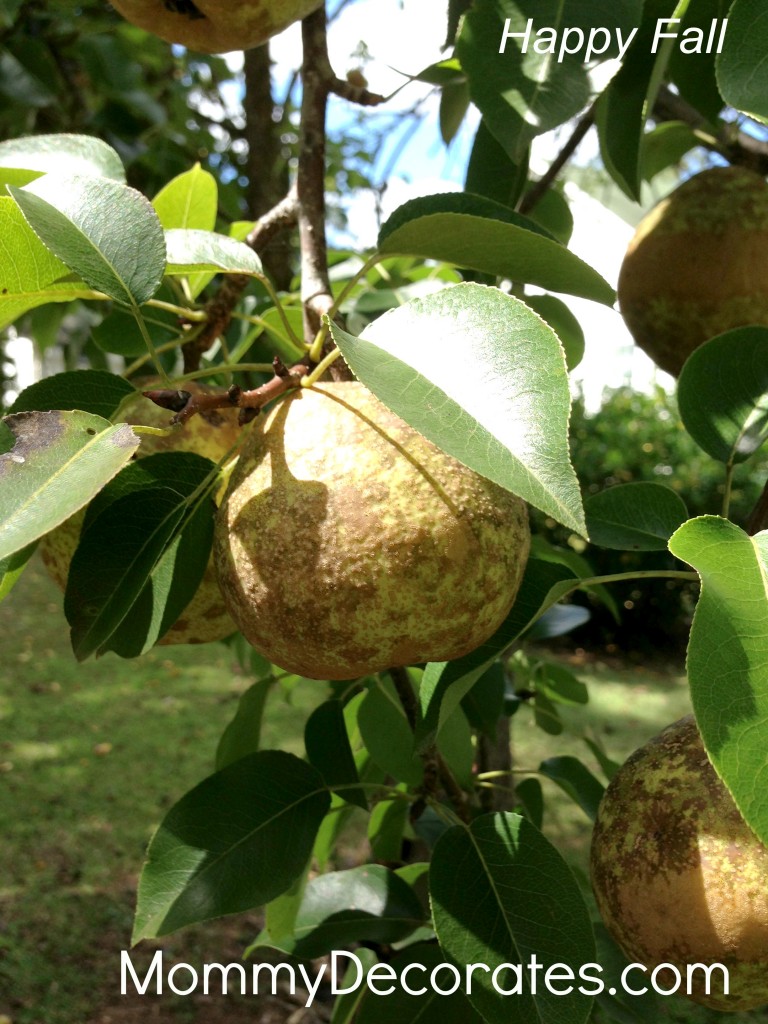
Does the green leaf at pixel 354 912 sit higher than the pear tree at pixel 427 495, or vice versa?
the pear tree at pixel 427 495

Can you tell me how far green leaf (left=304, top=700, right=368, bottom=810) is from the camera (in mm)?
1182

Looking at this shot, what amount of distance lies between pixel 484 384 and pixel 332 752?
2.25 feet

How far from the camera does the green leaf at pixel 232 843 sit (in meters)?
0.96

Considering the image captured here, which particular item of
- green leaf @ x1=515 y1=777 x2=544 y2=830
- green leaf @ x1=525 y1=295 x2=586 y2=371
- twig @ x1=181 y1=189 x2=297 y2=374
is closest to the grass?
green leaf @ x1=515 y1=777 x2=544 y2=830

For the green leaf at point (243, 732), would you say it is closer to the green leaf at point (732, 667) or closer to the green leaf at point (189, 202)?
the green leaf at point (189, 202)

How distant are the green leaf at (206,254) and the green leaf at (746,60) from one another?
1.46 feet

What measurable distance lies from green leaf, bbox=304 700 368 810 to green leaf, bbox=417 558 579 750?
0.97 feet

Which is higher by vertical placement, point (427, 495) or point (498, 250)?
point (498, 250)

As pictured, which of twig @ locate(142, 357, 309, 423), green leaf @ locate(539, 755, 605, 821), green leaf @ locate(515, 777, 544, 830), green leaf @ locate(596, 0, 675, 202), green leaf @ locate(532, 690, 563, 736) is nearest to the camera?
twig @ locate(142, 357, 309, 423)

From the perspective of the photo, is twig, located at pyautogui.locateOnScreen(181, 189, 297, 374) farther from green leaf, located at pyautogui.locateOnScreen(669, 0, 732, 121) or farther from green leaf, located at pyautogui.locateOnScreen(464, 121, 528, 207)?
green leaf, located at pyautogui.locateOnScreen(669, 0, 732, 121)

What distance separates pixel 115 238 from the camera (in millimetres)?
787

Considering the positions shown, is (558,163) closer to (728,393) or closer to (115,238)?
→ (728,393)

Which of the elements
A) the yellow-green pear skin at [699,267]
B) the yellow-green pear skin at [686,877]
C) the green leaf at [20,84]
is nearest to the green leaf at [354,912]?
the yellow-green pear skin at [686,877]

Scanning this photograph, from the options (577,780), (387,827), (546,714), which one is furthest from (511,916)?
(546,714)
